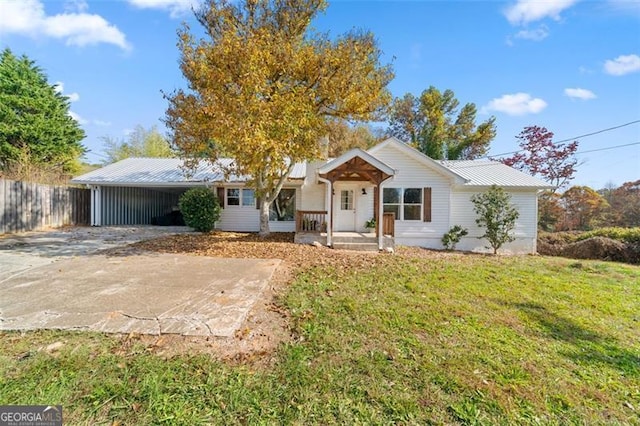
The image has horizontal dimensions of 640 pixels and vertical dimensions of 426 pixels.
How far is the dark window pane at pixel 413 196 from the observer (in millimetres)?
12742

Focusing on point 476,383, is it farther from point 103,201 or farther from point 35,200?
point 103,201

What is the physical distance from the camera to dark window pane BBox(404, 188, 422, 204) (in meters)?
12.7

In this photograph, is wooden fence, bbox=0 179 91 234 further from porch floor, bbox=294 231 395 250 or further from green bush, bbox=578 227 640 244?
green bush, bbox=578 227 640 244

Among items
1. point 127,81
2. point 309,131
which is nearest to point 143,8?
point 127,81

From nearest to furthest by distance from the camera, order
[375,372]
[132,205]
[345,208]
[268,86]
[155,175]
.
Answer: [375,372] → [268,86] → [345,208] → [155,175] → [132,205]

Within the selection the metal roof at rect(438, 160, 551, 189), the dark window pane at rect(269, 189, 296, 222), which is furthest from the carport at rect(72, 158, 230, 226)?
the metal roof at rect(438, 160, 551, 189)

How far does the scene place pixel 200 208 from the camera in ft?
41.8

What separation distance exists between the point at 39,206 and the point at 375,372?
1690cm

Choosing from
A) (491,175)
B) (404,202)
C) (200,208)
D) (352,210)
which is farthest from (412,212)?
(200,208)

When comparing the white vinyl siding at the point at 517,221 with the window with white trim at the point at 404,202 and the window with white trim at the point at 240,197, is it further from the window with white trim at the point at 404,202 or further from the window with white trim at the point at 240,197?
the window with white trim at the point at 240,197

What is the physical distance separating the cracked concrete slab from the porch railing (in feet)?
12.3

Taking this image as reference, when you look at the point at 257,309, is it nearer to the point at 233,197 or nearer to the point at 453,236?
the point at 453,236

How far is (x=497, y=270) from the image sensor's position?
7.47 m

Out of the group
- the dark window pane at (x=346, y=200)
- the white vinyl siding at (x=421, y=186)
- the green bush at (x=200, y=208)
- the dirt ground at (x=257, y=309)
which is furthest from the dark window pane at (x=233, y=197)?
the white vinyl siding at (x=421, y=186)
